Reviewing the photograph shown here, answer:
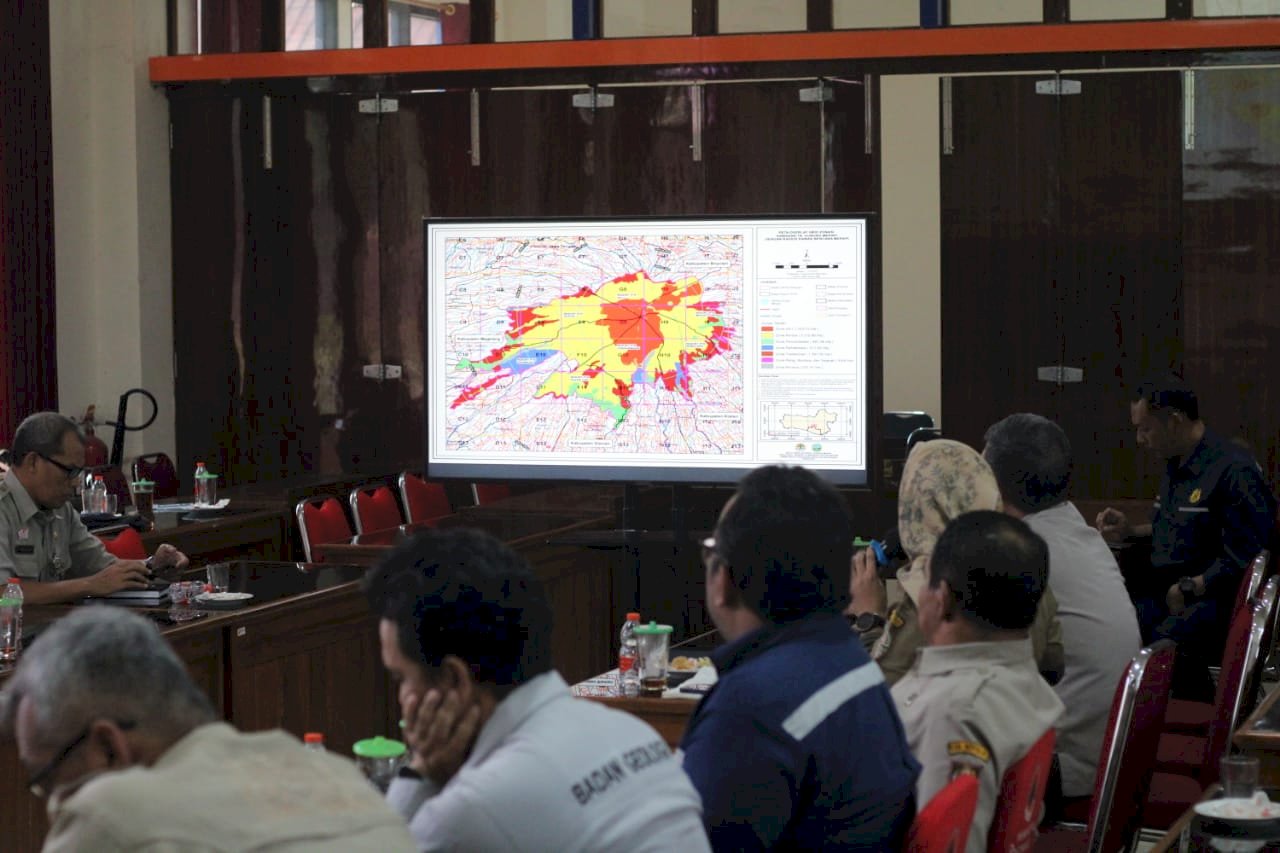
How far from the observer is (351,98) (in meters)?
8.94

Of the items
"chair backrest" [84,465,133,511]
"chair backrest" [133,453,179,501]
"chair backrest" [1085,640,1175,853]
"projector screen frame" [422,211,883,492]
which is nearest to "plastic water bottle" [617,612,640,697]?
"chair backrest" [1085,640,1175,853]

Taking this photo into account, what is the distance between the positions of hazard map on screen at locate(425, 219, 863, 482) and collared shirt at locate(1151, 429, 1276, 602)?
1.23 m

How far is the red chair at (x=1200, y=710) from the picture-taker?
4.62 metres

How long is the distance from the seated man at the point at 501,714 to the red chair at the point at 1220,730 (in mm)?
2134

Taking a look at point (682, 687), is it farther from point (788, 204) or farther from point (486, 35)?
point (486, 35)

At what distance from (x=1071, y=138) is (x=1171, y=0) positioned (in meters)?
0.76

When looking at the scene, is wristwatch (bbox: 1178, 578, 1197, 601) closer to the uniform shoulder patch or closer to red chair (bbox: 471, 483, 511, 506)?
the uniform shoulder patch

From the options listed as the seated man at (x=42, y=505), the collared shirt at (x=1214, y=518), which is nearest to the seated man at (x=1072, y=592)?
the collared shirt at (x=1214, y=518)

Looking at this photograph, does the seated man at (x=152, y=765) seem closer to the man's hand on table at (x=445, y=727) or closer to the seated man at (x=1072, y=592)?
the man's hand on table at (x=445, y=727)

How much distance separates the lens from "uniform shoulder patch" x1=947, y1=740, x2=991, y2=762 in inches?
104

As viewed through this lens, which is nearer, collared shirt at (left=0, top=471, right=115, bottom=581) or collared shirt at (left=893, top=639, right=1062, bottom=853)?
collared shirt at (left=893, top=639, right=1062, bottom=853)

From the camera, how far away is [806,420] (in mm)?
5648

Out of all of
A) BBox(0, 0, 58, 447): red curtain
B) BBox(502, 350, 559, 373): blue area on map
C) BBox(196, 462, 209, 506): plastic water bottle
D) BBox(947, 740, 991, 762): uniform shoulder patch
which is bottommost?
BBox(947, 740, 991, 762): uniform shoulder patch

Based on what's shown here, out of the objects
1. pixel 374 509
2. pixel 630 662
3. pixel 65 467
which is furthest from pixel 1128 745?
pixel 374 509
